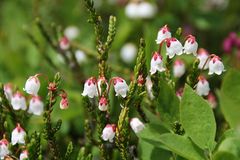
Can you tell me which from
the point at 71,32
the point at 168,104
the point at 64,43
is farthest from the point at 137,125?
the point at 71,32

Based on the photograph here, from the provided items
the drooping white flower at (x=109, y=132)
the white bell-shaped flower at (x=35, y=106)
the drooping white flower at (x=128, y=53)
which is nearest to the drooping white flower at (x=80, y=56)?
the drooping white flower at (x=128, y=53)

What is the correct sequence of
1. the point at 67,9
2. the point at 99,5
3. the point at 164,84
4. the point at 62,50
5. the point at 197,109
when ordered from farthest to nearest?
the point at 99,5, the point at 67,9, the point at 62,50, the point at 164,84, the point at 197,109

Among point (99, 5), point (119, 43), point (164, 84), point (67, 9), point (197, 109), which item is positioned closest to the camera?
point (197, 109)

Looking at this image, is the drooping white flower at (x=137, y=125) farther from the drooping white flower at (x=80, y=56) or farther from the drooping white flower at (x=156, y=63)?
the drooping white flower at (x=80, y=56)

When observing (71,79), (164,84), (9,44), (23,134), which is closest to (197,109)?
(164,84)

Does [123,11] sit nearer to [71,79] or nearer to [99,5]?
[99,5]
